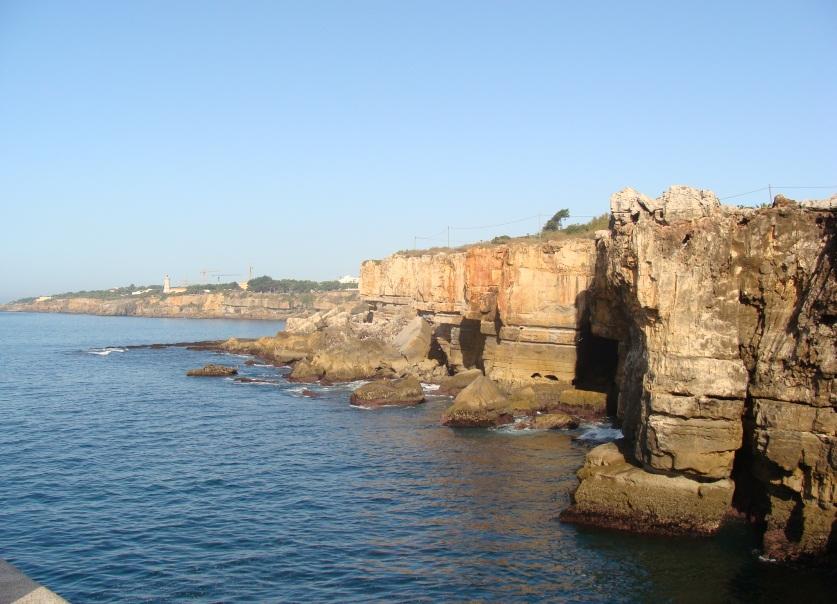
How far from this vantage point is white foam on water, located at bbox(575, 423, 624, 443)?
33.3 meters

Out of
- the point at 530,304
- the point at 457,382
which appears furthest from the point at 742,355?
the point at 457,382

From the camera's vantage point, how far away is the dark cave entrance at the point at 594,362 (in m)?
42.1

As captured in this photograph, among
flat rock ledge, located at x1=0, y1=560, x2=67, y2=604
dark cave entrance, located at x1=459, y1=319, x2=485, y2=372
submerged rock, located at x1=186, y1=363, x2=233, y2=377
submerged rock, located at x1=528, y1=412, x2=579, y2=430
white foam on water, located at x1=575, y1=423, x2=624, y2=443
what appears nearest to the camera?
flat rock ledge, located at x1=0, y1=560, x2=67, y2=604

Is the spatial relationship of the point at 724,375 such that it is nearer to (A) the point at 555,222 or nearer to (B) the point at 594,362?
(B) the point at 594,362

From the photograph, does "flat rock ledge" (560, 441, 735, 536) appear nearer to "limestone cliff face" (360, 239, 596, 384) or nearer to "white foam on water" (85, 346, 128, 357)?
"limestone cliff face" (360, 239, 596, 384)

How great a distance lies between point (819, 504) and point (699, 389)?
13.6ft

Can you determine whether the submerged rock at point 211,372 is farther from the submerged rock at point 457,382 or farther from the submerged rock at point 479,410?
the submerged rock at point 479,410

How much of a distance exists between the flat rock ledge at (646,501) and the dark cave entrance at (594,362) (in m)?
19.2

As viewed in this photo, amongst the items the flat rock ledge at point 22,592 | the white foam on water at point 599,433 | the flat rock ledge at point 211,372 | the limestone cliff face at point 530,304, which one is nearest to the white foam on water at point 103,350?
the flat rock ledge at point 211,372

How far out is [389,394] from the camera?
1804 inches

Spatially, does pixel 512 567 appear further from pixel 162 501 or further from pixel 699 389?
pixel 162 501

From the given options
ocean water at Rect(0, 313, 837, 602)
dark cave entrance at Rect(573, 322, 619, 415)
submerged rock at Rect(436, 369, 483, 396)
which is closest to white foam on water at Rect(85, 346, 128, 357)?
ocean water at Rect(0, 313, 837, 602)

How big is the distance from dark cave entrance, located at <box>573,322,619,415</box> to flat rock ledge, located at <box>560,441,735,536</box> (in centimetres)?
1916

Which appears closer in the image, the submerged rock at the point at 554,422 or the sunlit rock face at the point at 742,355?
the sunlit rock face at the point at 742,355
